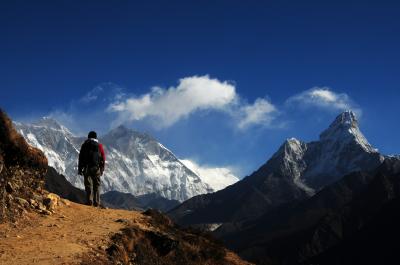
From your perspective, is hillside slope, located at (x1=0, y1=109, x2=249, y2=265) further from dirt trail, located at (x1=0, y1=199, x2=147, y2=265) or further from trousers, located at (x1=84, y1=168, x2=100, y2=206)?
trousers, located at (x1=84, y1=168, x2=100, y2=206)

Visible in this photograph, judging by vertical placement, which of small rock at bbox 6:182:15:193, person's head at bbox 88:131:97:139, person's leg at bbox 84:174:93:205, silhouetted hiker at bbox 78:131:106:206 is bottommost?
small rock at bbox 6:182:15:193

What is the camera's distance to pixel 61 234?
20.6 meters

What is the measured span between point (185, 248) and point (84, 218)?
3.92m

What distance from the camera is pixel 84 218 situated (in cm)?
2312

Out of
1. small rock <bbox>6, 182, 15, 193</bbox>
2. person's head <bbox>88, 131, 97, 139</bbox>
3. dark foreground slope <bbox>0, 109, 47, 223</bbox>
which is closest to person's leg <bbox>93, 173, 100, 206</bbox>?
person's head <bbox>88, 131, 97, 139</bbox>

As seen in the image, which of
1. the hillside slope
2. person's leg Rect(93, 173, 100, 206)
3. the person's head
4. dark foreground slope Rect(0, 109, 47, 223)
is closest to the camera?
the hillside slope

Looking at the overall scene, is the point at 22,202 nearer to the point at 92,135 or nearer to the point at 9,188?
the point at 9,188

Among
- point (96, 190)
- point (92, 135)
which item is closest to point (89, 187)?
point (96, 190)

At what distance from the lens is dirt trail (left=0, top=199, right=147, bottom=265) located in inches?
714

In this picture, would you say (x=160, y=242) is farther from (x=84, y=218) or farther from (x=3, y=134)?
(x=3, y=134)

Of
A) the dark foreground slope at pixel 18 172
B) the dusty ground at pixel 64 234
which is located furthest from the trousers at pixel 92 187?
the dark foreground slope at pixel 18 172

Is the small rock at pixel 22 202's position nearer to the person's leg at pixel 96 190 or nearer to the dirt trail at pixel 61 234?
the dirt trail at pixel 61 234

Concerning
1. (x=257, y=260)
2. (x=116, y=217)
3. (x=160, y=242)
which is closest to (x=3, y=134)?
(x=116, y=217)

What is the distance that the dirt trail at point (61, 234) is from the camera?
1814cm
